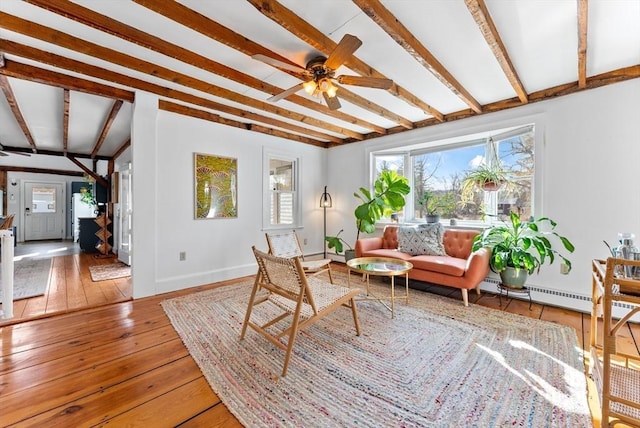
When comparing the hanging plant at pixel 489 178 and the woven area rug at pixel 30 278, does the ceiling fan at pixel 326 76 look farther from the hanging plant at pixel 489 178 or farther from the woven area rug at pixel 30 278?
the woven area rug at pixel 30 278

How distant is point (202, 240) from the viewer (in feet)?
13.1

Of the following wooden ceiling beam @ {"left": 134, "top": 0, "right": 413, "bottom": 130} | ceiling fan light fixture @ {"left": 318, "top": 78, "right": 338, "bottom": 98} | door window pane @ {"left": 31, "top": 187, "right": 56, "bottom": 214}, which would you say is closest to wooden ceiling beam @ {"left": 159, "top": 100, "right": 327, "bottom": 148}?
wooden ceiling beam @ {"left": 134, "top": 0, "right": 413, "bottom": 130}

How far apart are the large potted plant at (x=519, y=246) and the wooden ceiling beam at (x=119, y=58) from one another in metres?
3.19

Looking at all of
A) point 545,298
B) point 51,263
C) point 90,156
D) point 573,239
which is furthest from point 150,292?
point 90,156

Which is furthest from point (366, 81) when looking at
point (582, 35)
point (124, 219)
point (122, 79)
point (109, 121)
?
point (124, 219)

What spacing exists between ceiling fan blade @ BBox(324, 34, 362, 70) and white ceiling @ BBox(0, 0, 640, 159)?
0.56 feet

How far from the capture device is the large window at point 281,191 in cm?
482

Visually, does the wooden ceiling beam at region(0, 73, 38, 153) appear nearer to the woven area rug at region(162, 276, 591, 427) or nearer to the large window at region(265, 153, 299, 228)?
the woven area rug at region(162, 276, 591, 427)

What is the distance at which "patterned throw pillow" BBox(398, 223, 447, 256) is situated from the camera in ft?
12.2

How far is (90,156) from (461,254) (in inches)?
348

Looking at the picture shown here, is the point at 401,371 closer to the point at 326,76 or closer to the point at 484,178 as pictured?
the point at 326,76

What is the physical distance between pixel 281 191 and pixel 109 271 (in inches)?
128

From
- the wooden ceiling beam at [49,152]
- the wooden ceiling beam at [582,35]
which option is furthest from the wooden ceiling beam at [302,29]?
the wooden ceiling beam at [49,152]

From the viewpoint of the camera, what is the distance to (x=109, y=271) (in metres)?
4.64
